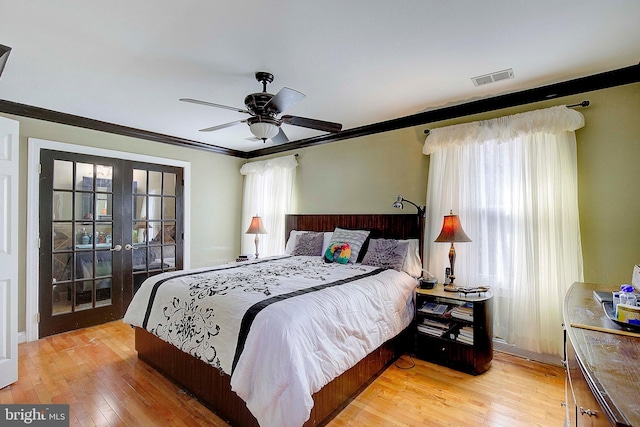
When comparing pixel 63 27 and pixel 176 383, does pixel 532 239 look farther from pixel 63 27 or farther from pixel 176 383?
pixel 63 27

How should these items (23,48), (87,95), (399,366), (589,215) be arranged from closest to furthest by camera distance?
(23,48) < (589,215) < (399,366) < (87,95)

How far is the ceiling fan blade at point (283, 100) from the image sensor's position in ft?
6.92

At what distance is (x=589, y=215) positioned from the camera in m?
2.58

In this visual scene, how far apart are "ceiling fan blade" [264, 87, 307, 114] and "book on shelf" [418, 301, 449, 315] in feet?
7.19

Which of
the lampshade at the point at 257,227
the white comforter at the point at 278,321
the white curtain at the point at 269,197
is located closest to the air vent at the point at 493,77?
the white comforter at the point at 278,321

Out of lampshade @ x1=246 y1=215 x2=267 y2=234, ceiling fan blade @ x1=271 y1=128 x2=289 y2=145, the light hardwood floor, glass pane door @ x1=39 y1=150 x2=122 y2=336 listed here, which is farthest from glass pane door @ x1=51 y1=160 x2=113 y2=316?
ceiling fan blade @ x1=271 y1=128 x2=289 y2=145

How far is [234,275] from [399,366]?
5.54 feet

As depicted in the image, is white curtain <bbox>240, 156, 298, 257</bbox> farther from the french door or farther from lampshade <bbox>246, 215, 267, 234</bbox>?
the french door

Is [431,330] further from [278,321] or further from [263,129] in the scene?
[263,129]

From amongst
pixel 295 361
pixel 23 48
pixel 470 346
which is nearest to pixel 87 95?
pixel 23 48
